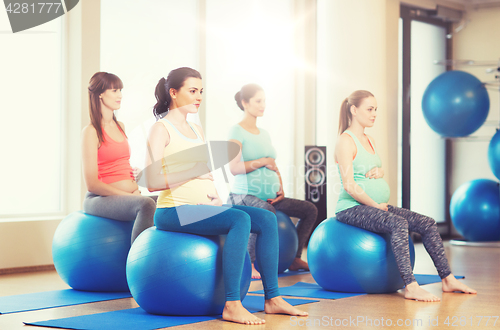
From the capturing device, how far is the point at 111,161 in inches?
135

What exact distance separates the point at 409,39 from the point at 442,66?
2.12ft

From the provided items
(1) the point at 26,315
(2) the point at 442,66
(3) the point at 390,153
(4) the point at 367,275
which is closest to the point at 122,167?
(1) the point at 26,315

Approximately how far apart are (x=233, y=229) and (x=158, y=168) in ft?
1.27

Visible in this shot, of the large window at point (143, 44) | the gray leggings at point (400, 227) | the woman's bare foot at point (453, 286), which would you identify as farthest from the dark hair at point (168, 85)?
the large window at point (143, 44)

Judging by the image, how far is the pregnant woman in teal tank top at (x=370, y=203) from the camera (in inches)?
124

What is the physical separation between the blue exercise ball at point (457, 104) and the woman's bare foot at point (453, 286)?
2852mm

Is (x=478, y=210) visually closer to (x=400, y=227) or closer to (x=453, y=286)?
(x=453, y=286)

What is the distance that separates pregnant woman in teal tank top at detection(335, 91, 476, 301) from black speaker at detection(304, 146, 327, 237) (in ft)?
6.20

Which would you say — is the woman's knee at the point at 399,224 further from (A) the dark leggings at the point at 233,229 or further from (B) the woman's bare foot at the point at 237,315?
(B) the woman's bare foot at the point at 237,315

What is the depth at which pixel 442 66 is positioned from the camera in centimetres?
721

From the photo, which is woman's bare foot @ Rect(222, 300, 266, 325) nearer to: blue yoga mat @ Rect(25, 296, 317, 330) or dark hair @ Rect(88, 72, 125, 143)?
blue yoga mat @ Rect(25, 296, 317, 330)


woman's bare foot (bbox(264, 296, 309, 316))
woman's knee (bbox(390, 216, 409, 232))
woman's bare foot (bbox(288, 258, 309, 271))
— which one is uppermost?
woman's knee (bbox(390, 216, 409, 232))

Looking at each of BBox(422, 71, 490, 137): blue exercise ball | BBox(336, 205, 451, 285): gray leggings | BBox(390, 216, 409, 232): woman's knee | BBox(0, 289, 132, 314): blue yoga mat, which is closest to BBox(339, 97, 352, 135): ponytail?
BBox(336, 205, 451, 285): gray leggings

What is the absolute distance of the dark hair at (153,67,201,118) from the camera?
2625 mm
